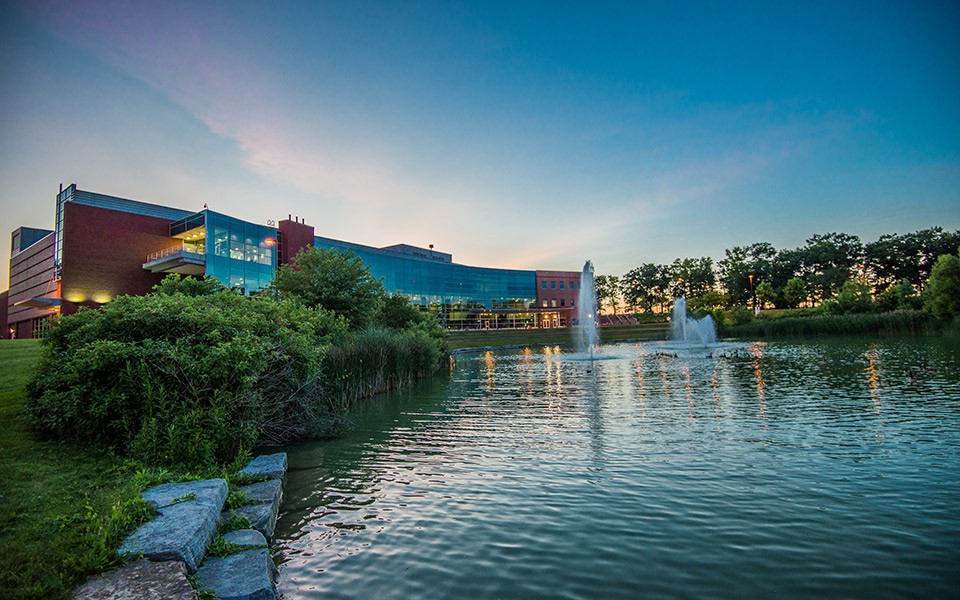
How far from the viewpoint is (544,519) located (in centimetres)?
666

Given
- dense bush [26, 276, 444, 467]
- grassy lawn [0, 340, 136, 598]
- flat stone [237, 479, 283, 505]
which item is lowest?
flat stone [237, 479, 283, 505]

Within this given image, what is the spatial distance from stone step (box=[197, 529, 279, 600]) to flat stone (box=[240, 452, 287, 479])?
2.75 meters

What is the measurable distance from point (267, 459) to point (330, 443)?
126 inches

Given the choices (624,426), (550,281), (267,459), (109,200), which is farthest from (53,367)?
(550,281)

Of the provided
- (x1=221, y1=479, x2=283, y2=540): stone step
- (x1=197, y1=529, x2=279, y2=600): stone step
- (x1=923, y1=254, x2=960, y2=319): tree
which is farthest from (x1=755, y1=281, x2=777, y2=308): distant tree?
(x1=197, y1=529, x2=279, y2=600): stone step

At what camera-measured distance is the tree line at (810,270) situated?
277 feet

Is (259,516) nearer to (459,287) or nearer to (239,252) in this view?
(239,252)

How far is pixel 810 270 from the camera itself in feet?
306

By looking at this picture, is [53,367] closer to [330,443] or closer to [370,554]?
[330,443]

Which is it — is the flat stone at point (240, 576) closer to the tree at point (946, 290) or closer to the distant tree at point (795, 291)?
the tree at point (946, 290)

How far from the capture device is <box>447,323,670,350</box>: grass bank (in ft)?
208

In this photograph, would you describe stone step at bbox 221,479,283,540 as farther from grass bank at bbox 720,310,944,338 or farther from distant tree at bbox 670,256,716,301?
distant tree at bbox 670,256,716,301

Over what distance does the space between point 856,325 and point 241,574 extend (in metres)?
63.3

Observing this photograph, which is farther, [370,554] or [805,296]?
[805,296]
